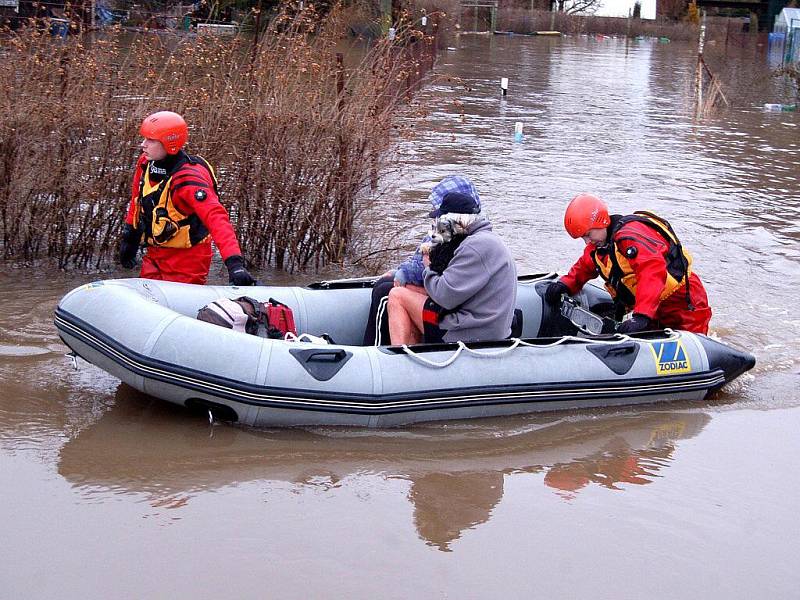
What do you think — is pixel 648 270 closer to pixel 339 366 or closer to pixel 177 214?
pixel 339 366

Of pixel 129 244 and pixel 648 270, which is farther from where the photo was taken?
pixel 129 244

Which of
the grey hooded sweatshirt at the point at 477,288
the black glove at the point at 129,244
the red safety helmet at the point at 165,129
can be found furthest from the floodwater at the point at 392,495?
the red safety helmet at the point at 165,129

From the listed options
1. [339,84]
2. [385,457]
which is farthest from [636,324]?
[339,84]

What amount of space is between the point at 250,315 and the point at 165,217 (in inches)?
35.1

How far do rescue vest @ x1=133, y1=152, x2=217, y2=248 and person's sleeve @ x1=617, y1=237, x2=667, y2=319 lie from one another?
8.00ft

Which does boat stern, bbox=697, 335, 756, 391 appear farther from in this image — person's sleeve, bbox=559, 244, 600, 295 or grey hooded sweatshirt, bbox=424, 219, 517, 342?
grey hooded sweatshirt, bbox=424, 219, 517, 342

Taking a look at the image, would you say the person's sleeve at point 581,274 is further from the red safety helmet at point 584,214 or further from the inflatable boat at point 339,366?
A: the inflatable boat at point 339,366

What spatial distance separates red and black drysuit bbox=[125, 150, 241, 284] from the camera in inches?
234

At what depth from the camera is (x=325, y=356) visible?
204 inches

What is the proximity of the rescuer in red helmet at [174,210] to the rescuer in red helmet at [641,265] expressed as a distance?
1.98 meters

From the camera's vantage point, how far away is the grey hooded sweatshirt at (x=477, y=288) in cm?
540

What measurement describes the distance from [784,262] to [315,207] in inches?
176

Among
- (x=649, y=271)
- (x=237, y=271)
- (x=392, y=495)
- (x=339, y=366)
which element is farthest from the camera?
(x=649, y=271)

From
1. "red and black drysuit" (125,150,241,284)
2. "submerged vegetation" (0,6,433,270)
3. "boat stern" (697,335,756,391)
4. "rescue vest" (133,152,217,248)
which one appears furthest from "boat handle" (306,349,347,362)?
"submerged vegetation" (0,6,433,270)
